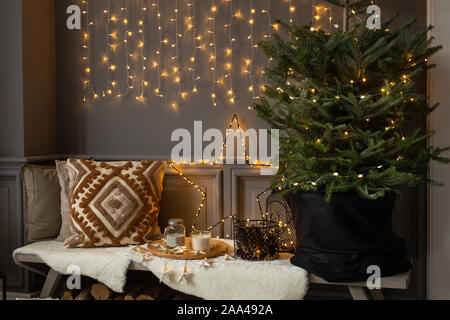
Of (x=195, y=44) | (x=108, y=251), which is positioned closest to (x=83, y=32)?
(x=195, y=44)

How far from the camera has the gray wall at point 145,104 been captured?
274cm

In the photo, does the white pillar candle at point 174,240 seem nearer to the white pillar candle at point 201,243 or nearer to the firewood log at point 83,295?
the white pillar candle at point 201,243

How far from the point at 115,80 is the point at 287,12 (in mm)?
1141

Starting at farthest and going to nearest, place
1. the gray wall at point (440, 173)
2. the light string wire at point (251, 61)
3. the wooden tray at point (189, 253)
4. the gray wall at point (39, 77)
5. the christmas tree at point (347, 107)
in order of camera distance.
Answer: the gray wall at point (39, 77) < the light string wire at point (251, 61) < the gray wall at point (440, 173) < the wooden tray at point (189, 253) < the christmas tree at point (347, 107)

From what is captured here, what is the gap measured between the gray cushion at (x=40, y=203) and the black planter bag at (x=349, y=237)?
1545mm

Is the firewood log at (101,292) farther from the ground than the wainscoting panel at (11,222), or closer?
closer

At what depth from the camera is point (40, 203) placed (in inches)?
106

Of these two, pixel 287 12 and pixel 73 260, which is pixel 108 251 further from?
pixel 287 12

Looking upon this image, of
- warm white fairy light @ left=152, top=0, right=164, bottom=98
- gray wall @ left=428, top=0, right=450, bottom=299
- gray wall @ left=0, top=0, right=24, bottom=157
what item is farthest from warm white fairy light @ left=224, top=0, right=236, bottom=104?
gray wall @ left=0, top=0, right=24, bottom=157

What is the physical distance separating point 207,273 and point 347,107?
38.2 inches

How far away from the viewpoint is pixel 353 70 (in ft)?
6.61

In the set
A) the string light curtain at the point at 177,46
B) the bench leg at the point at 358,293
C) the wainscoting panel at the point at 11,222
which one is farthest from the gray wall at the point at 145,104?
the bench leg at the point at 358,293

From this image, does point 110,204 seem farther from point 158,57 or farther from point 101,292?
point 158,57

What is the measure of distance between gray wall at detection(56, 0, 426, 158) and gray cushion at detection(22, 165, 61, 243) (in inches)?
14.2
